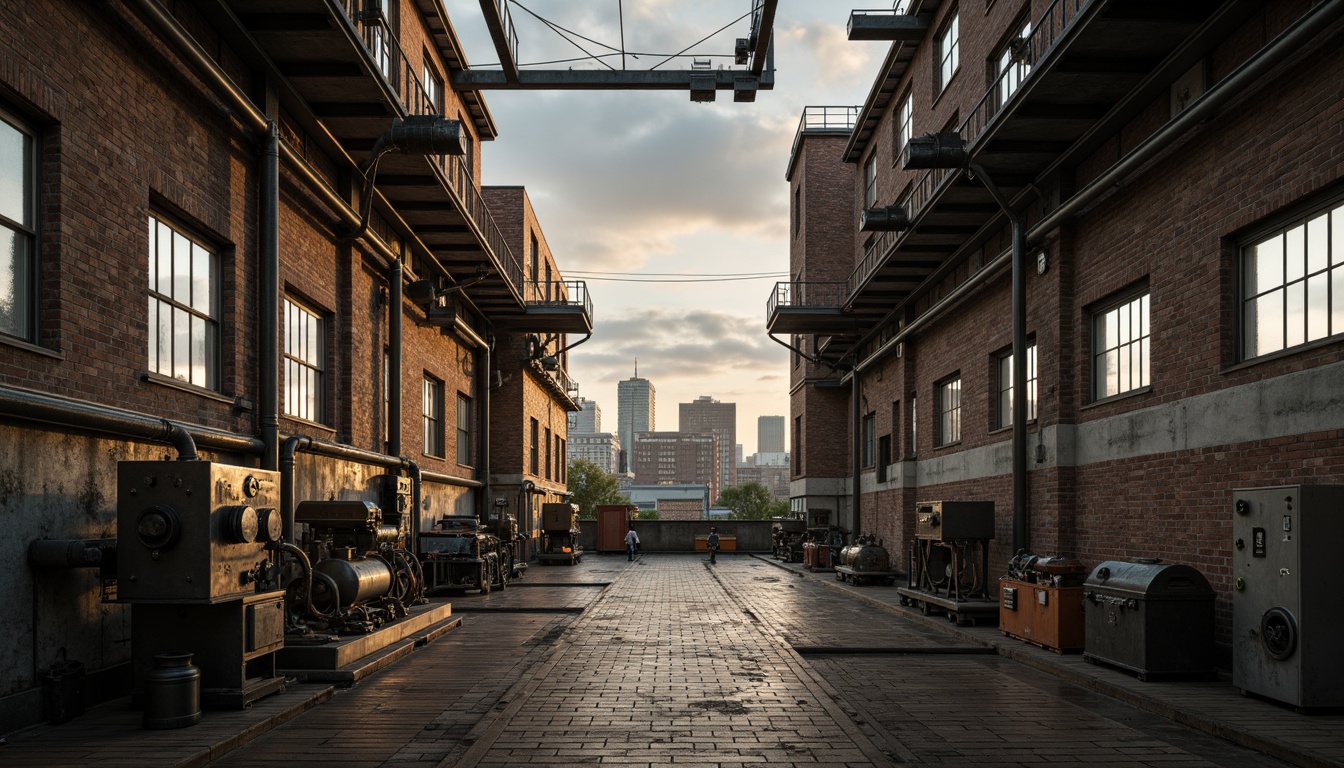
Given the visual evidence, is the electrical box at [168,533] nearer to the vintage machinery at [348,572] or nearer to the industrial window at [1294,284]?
the vintage machinery at [348,572]

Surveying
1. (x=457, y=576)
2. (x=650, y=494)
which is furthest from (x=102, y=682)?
(x=650, y=494)

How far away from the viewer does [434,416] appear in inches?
899

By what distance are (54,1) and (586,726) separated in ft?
22.9

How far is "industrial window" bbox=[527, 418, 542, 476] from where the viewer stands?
107 feet

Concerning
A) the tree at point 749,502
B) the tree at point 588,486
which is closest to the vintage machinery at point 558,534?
the tree at point 588,486

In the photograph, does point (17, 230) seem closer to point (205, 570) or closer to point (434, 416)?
point (205, 570)

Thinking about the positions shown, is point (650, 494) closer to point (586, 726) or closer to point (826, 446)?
point (826, 446)

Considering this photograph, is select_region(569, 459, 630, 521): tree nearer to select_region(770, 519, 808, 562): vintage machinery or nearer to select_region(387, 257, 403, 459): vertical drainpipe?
select_region(770, 519, 808, 562): vintage machinery

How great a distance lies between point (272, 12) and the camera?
35.3ft

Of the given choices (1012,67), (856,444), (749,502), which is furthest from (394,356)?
(749,502)

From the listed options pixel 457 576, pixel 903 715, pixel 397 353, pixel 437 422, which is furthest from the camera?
pixel 437 422

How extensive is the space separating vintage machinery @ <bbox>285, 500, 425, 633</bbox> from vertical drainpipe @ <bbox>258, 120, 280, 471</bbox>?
3.10 feet

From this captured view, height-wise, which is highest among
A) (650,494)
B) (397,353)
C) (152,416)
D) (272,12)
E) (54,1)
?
(272,12)

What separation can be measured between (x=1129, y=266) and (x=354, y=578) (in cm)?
967
